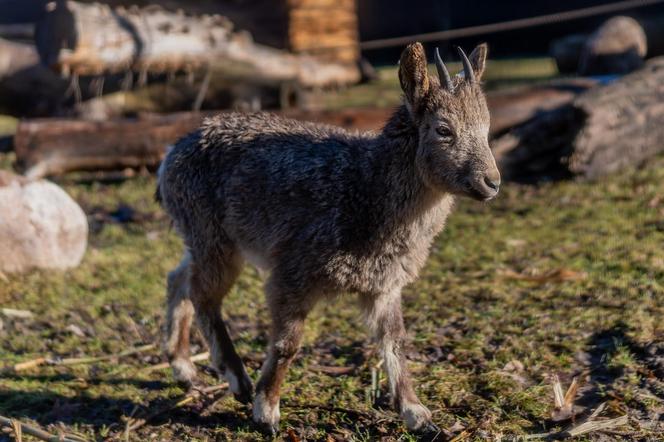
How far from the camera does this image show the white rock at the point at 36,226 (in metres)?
7.01

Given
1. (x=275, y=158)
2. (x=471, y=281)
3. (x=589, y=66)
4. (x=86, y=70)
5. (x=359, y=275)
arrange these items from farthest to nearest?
(x=589, y=66), (x=86, y=70), (x=471, y=281), (x=275, y=158), (x=359, y=275)

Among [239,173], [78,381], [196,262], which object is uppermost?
[239,173]

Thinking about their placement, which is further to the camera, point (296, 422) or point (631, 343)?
point (631, 343)

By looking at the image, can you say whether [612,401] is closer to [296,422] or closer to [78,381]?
[296,422]

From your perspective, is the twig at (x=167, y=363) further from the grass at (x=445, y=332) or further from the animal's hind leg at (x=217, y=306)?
the animal's hind leg at (x=217, y=306)

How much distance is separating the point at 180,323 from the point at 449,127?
7.31 ft

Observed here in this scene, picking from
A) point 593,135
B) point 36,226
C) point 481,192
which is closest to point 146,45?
point 36,226

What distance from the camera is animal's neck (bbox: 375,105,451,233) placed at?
4.65 m

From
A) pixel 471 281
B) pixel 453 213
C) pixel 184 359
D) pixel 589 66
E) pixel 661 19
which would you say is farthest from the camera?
pixel 661 19

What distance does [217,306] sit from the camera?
538 cm

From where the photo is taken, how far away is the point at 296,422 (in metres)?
4.87

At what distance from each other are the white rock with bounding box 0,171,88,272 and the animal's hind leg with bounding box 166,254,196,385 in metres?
1.96

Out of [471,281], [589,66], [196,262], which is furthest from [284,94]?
[196,262]

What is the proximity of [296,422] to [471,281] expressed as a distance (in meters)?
2.52
